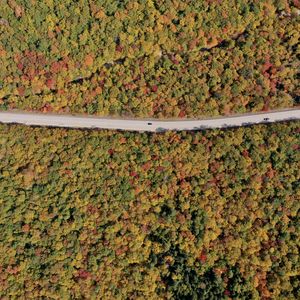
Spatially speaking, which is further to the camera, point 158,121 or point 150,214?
point 158,121

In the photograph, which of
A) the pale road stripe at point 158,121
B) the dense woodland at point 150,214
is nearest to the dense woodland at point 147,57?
the pale road stripe at point 158,121

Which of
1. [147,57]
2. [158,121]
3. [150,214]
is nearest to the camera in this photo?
[150,214]

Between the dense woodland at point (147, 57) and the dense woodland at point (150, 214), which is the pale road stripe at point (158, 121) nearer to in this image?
the dense woodland at point (147, 57)

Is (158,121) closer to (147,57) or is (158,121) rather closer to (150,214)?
(147,57)

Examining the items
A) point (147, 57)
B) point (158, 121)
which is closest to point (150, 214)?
point (158, 121)

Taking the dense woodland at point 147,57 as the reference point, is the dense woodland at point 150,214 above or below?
below
